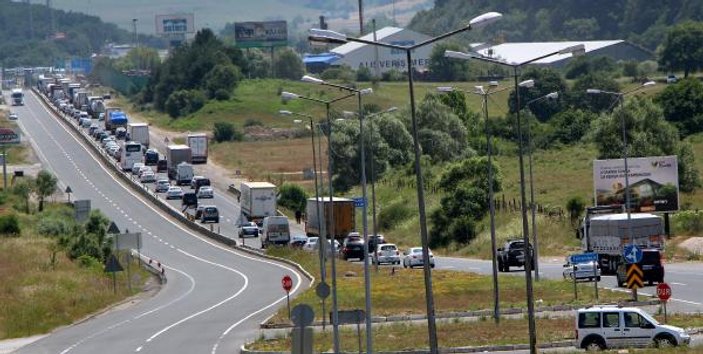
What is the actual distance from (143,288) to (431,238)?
24426 millimetres

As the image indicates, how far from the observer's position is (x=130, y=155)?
145 m

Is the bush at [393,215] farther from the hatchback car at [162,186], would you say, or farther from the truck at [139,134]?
the truck at [139,134]

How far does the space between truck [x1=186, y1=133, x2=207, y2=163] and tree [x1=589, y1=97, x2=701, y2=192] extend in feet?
152

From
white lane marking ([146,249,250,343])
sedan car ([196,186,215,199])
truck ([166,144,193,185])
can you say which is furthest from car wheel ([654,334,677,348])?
truck ([166,144,193,185])

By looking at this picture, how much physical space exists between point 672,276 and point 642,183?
17.2m

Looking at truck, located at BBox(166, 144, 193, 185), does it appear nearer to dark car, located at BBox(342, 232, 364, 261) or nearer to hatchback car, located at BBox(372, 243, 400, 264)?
dark car, located at BBox(342, 232, 364, 261)

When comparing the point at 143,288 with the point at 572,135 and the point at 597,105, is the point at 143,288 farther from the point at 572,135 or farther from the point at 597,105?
the point at 597,105

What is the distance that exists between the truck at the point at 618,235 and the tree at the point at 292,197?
1767 inches

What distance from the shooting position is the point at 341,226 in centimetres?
9431

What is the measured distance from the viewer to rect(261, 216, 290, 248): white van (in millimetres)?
97688

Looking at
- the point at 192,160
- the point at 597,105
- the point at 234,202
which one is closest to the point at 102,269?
the point at 234,202

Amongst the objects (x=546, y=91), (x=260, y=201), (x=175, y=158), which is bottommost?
(x=260, y=201)

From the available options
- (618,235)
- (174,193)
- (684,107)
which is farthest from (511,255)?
(684,107)

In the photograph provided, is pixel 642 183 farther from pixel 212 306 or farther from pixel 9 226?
pixel 9 226
